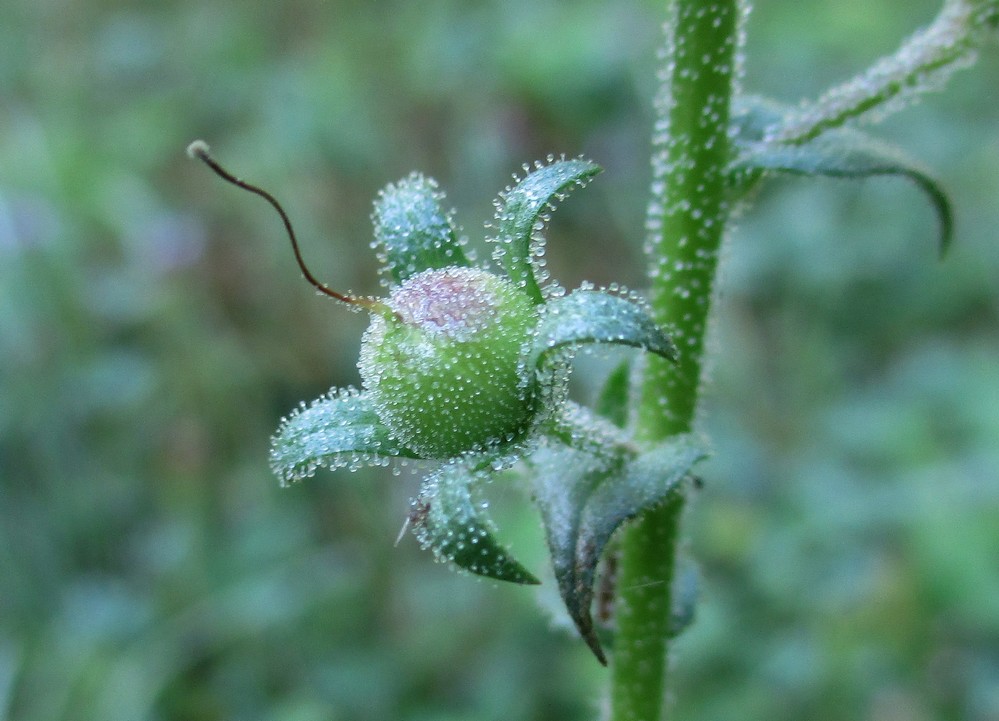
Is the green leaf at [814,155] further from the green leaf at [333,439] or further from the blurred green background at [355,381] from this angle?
the blurred green background at [355,381]

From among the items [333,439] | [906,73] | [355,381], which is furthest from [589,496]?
[355,381]

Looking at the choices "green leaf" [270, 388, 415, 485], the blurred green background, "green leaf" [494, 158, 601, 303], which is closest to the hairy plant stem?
"green leaf" [494, 158, 601, 303]

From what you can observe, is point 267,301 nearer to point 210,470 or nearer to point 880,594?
point 210,470

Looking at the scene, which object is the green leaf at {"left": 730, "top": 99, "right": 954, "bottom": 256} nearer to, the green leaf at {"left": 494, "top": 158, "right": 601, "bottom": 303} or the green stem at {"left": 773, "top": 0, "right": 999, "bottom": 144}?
the green stem at {"left": 773, "top": 0, "right": 999, "bottom": 144}

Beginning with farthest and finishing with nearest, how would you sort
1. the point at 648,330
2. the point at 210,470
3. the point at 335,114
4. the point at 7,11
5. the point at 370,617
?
the point at 7,11, the point at 335,114, the point at 210,470, the point at 370,617, the point at 648,330

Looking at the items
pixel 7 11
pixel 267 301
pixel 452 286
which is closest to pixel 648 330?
pixel 452 286

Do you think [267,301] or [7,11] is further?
[7,11]
